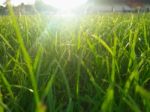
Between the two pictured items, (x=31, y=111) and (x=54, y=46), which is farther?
(x=54, y=46)

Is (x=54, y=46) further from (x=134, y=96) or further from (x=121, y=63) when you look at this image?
(x=134, y=96)

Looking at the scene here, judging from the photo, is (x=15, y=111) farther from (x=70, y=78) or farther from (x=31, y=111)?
(x=70, y=78)

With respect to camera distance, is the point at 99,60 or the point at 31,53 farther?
the point at 31,53

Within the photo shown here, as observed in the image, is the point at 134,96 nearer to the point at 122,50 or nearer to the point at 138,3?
the point at 122,50

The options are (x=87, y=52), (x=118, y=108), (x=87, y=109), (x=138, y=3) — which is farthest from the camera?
(x=138, y=3)

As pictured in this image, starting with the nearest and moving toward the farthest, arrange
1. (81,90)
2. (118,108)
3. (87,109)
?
(118,108) < (87,109) < (81,90)

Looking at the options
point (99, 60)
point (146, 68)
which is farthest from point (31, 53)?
point (146, 68)

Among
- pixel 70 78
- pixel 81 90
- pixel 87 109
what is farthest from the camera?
pixel 70 78

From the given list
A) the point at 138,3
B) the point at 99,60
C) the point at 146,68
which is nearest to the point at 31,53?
the point at 99,60

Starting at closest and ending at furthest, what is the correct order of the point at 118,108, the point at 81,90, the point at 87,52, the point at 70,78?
the point at 118,108 < the point at 81,90 < the point at 70,78 < the point at 87,52
